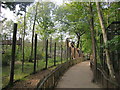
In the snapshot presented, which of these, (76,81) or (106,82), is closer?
(106,82)

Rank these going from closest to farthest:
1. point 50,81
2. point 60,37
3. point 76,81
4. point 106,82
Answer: point 106,82 → point 50,81 → point 76,81 → point 60,37

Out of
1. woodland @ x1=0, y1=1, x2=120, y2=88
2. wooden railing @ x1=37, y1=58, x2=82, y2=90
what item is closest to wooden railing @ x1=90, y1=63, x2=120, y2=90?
woodland @ x1=0, y1=1, x2=120, y2=88

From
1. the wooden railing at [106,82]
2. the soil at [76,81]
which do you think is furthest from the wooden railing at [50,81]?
the wooden railing at [106,82]

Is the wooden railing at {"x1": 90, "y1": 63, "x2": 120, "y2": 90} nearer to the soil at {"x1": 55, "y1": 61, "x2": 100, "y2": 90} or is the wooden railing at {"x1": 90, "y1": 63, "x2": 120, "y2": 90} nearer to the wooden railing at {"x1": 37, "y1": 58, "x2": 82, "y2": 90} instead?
the soil at {"x1": 55, "y1": 61, "x2": 100, "y2": 90}

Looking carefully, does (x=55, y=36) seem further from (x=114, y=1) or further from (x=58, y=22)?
(x=114, y=1)

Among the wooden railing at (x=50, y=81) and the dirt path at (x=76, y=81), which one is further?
the dirt path at (x=76, y=81)

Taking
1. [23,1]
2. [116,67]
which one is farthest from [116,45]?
[23,1]

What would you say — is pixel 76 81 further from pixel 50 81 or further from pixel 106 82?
pixel 106 82

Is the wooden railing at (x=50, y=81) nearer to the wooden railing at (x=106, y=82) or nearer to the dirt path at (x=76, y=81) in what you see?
the dirt path at (x=76, y=81)

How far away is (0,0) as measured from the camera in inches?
272

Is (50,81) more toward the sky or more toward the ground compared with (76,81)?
more toward the sky

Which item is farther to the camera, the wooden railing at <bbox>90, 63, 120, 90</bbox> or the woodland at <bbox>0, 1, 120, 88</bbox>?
the woodland at <bbox>0, 1, 120, 88</bbox>

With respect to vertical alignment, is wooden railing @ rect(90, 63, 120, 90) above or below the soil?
above

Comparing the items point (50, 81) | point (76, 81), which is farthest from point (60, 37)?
point (50, 81)
